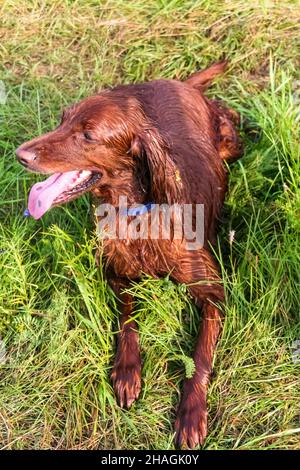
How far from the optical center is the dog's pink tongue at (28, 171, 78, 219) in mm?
2756

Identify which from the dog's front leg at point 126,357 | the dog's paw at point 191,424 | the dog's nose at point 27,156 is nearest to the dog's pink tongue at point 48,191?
the dog's nose at point 27,156

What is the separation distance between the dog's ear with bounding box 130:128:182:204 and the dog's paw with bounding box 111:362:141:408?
0.87 metres

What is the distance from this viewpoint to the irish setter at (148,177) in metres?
2.62

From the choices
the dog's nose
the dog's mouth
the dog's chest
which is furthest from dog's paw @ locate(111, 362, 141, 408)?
the dog's nose

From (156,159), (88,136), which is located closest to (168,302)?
(156,159)

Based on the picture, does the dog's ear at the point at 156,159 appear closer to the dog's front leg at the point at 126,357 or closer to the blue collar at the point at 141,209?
the blue collar at the point at 141,209

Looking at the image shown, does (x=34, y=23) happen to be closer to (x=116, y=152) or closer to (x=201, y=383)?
(x=116, y=152)

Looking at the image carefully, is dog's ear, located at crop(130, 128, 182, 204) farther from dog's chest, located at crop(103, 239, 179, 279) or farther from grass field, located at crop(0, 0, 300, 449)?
grass field, located at crop(0, 0, 300, 449)

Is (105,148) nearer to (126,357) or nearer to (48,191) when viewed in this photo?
(48,191)

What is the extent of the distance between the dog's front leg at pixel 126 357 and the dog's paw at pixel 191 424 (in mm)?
252

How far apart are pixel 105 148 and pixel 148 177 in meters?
0.22

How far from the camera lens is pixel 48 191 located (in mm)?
2795
